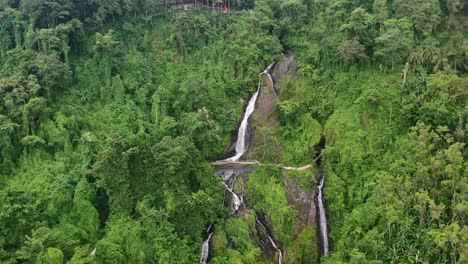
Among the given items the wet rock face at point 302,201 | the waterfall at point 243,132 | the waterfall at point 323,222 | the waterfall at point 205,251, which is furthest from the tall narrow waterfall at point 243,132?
the waterfall at point 205,251

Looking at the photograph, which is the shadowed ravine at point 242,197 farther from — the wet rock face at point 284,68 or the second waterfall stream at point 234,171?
the wet rock face at point 284,68

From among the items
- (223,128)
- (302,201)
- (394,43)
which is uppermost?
(394,43)

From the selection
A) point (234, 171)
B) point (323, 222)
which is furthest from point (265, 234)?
point (234, 171)

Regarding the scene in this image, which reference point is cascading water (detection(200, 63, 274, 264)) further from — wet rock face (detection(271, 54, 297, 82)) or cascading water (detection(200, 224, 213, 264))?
wet rock face (detection(271, 54, 297, 82))

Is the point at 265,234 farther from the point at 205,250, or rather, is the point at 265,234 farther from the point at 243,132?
the point at 243,132

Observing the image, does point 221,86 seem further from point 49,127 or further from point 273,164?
point 49,127

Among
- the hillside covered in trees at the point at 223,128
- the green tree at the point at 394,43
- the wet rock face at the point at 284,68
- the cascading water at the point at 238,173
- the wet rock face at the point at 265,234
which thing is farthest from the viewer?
the wet rock face at the point at 284,68
